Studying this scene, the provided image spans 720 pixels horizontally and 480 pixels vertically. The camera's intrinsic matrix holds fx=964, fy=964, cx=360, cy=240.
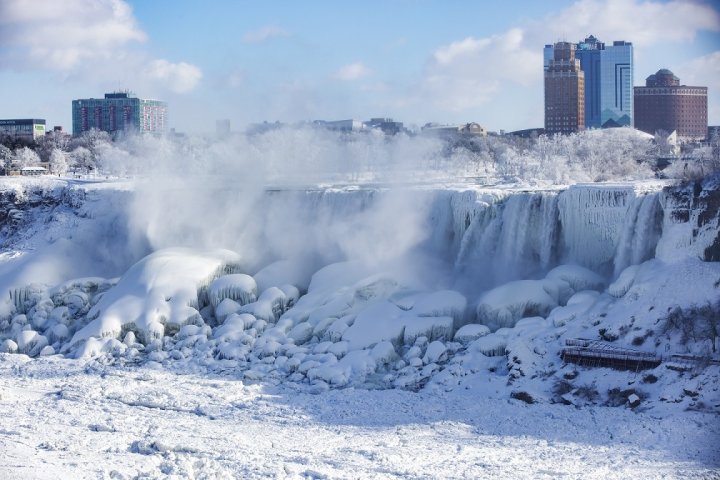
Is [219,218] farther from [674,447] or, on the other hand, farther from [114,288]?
[674,447]

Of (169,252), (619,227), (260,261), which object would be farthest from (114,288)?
(619,227)

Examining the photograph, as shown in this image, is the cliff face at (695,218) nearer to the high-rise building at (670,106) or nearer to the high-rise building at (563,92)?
the high-rise building at (670,106)

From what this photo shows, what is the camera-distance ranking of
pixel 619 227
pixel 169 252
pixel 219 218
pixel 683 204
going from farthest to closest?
pixel 219 218 → pixel 169 252 → pixel 619 227 → pixel 683 204

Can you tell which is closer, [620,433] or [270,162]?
[620,433]

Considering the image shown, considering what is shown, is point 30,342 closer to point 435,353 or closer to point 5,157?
point 435,353

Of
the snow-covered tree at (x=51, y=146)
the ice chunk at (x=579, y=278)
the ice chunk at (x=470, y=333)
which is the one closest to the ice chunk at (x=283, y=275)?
the ice chunk at (x=470, y=333)

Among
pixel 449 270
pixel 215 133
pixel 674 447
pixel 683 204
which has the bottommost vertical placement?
pixel 674 447

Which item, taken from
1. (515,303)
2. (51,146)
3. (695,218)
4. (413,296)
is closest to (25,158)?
(51,146)
